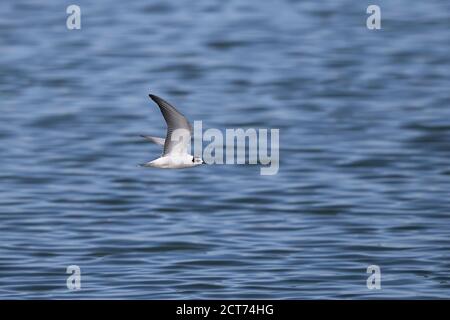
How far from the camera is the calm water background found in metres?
13.5

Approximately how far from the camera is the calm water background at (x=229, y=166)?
13.5 m

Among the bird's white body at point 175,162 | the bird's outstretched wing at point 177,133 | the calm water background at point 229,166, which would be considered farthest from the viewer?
the calm water background at point 229,166

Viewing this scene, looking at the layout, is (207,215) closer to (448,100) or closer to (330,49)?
(448,100)

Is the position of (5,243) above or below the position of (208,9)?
below

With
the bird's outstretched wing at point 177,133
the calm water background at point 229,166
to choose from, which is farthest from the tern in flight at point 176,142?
the calm water background at point 229,166

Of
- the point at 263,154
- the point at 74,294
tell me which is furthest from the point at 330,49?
the point at 74,294

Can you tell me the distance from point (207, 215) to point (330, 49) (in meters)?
11.2

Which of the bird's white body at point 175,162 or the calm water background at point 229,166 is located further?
the calm water background at point 229,166

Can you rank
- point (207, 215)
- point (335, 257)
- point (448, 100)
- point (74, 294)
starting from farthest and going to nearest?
point (448, 100)
point (207, 215)
point (335, 257)
point (74, 294)

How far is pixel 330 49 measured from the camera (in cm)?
2628

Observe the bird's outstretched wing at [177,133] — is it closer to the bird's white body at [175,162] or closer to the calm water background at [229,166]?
the bird's white body at [175,162]

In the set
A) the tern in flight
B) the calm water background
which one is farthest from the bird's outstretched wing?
the calm water background

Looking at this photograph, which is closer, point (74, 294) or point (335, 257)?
point (74, 294)
